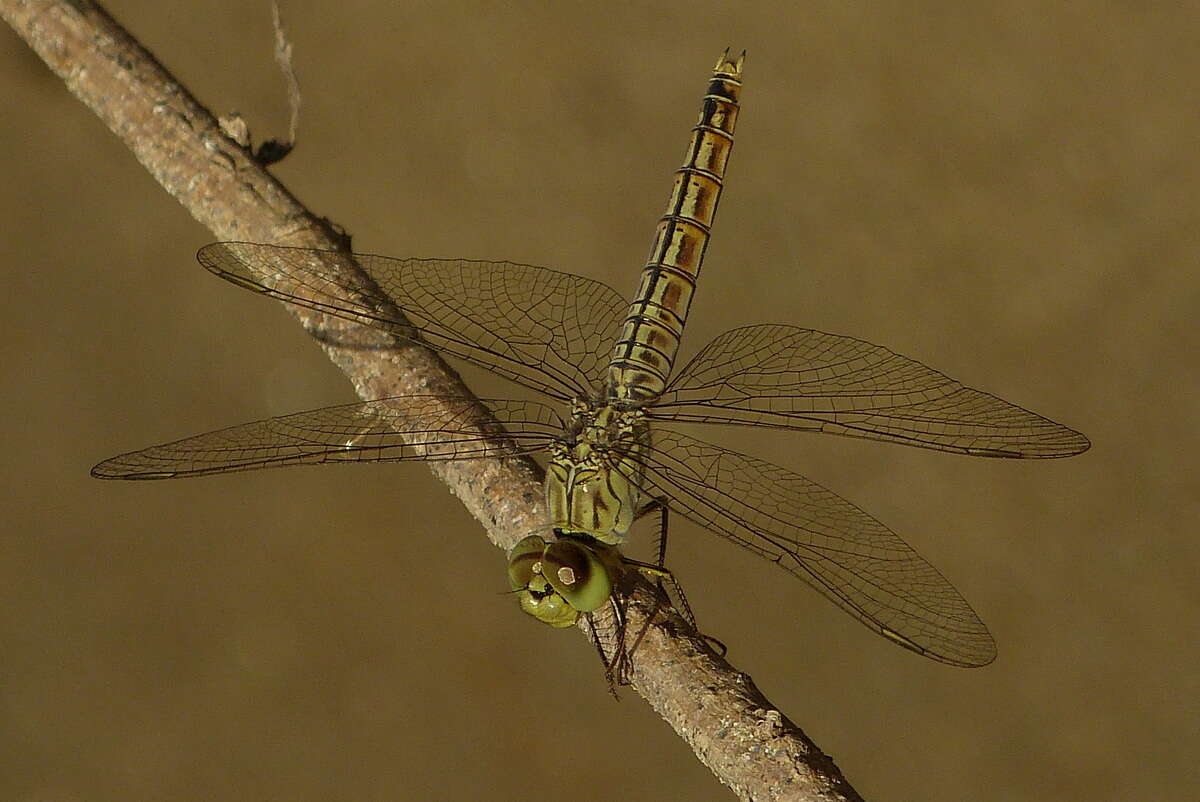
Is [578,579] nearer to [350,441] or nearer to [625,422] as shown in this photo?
[625,422]

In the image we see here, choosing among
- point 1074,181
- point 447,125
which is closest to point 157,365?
point 447,125

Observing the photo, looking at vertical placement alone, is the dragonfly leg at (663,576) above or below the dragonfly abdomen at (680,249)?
below

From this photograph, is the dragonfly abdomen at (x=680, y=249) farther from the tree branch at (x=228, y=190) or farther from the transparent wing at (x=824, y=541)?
the tree branch at (x=228, y=190)

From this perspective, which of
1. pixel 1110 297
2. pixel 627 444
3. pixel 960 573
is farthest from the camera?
pixel 1110 297

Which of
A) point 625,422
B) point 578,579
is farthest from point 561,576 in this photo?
point 625,422

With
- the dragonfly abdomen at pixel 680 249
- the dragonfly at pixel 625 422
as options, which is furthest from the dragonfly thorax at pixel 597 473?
the dragonfly abdomen at pixel 680 249

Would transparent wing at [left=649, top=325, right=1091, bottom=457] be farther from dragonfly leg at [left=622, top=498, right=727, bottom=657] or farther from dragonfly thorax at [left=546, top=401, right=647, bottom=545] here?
dragonfly leg at [left=622, top=498, right=727, bottom=657]

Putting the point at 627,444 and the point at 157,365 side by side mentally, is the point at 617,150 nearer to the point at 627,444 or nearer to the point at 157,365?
the point at 157,365
